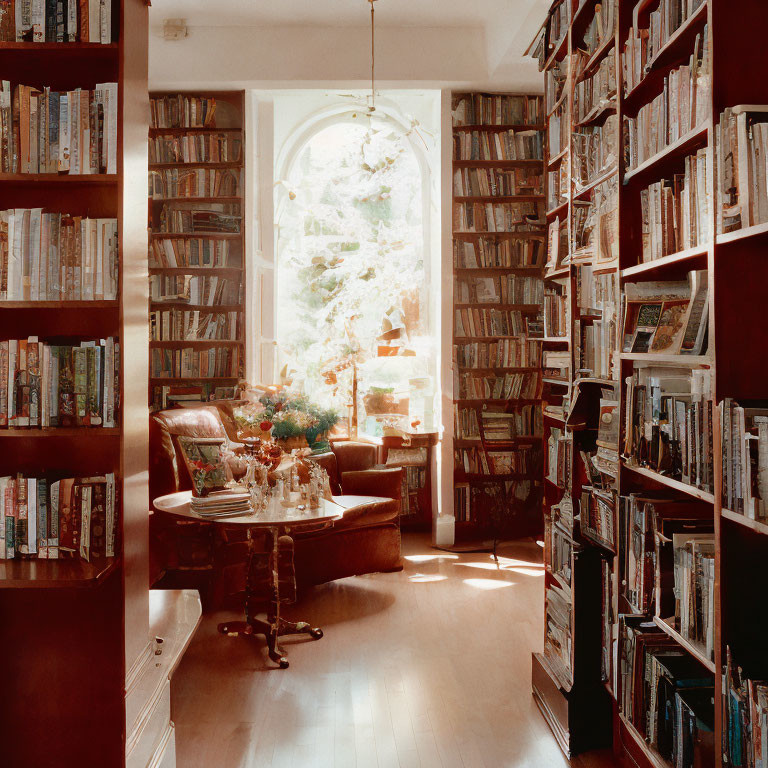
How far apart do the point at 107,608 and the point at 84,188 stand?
117cm

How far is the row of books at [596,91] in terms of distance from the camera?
254 cm

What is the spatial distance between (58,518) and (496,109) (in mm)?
4670

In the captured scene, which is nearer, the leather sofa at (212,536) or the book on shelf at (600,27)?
the book on shelf at (600,27)

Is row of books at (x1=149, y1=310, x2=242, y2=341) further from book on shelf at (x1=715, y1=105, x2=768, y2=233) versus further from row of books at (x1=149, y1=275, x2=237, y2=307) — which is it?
book on shelf at (x1=715, y1=105, x2=768, y2=233)

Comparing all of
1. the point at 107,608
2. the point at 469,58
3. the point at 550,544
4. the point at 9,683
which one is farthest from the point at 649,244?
the point at 469,58

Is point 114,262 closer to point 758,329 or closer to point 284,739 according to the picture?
point 758,329

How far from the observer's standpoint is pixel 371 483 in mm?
4578

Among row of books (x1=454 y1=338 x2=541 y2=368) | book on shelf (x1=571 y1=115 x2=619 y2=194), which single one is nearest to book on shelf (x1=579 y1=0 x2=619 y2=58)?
book on shelf (x1=571 y1=115 x2=619 y2=194)

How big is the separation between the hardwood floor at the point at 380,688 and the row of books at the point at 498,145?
3214mm

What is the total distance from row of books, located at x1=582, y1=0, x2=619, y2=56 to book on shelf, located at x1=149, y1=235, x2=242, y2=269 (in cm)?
325

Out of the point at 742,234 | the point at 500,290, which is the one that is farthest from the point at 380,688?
the point at 500,290

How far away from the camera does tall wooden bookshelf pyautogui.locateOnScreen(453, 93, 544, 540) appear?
5391 millimetres

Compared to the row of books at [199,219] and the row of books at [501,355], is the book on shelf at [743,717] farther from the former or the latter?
the row of books at [199,219]

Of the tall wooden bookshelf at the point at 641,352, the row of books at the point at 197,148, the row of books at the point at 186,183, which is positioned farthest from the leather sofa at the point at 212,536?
the row of books at the point at 197,148
